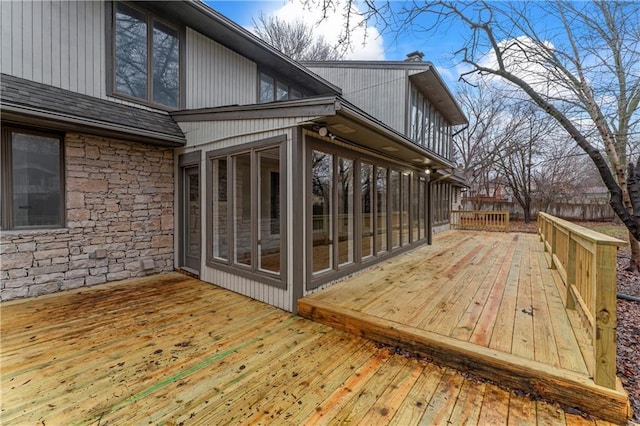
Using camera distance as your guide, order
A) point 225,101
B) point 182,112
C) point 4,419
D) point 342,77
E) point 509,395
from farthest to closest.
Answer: point 342,77 < point 225,101 < point 182,112 < point 509,395 < point 4,419

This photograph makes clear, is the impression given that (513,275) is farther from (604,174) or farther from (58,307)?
(58,307)

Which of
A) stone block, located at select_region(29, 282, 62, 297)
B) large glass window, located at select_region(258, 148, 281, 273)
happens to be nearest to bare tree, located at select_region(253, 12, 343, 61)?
large glass window, located at select_region(258, 148, 281, 273)

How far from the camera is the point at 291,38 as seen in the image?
46.8 ft

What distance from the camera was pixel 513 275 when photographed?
517 centimetres

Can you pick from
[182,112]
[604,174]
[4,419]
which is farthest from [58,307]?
[604,174]

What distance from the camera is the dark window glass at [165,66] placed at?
541 centimetres

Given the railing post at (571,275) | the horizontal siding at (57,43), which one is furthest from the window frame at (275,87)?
the railing post at (571,275)

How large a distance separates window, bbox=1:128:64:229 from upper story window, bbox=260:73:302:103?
4.56m

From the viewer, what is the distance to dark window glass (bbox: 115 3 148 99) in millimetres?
4965

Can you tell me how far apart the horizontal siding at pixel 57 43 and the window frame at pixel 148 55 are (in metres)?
0.09

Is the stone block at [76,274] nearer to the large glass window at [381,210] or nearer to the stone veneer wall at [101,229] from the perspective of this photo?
the stone veneer wall at [101,229]

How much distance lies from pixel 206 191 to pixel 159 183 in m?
1.28

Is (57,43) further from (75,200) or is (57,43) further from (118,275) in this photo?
(118,275)

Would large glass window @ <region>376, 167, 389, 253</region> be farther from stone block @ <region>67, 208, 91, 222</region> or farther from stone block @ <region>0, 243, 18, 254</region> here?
stone block @ <region>0, 243, 18, 254</region>
